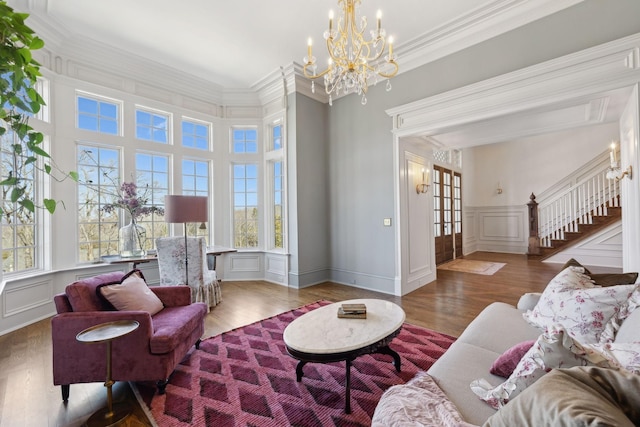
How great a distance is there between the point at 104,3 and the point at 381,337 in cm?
455

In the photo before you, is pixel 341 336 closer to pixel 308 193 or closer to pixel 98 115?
pixel 308 193

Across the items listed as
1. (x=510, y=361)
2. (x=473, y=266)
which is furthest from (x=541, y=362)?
(x=473, y=266)

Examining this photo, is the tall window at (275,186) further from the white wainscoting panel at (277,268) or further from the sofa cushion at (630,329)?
the sofa cushion at (630,329)

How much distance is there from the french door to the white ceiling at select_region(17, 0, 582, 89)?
10.8 feet

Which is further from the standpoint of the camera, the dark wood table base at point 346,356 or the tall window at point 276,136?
the tall window at point 276,136

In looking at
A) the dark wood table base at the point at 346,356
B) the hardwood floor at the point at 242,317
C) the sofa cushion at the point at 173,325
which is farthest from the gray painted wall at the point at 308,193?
the dark wood table base at the point at 346,356

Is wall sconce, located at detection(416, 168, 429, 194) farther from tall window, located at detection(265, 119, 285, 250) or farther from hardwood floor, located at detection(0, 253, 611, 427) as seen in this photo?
tall window, located at detection(265, 119, 285, 250)

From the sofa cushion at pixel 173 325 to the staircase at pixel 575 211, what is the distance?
8.07m

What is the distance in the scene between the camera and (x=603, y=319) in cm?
164

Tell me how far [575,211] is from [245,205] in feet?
25.9

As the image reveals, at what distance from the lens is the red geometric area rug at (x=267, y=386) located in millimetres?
1795

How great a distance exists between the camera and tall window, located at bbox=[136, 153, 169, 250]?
464cm

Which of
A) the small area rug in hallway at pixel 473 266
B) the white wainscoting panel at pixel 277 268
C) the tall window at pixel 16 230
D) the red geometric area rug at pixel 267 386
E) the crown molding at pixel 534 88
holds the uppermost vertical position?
the crown molding at pixel 534 88

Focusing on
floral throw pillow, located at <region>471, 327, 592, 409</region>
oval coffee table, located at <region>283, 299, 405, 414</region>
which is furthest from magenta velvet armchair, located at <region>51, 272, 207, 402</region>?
floral throw pillow, located at <region>471, 327, 592, 409</region>
